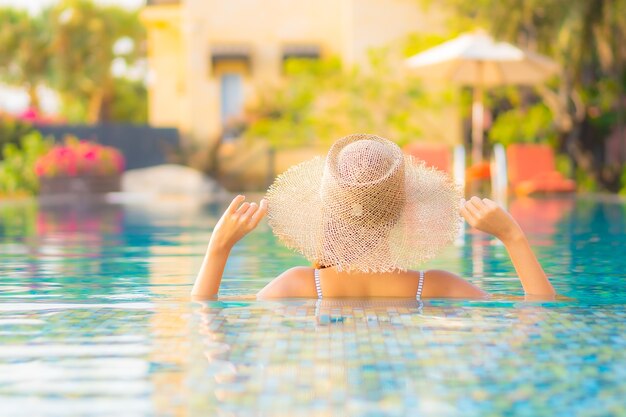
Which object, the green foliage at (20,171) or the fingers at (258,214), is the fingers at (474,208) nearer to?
the fingers at (258,214)

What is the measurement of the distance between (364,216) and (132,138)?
2871 cm

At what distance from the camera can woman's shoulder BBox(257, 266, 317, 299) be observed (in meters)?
5.15

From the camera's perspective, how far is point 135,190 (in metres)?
26.4

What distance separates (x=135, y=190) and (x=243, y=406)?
23.4 metres

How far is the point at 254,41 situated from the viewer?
30359 mm

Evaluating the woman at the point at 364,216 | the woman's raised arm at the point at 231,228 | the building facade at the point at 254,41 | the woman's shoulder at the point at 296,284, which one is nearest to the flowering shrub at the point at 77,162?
the building facade at the point at 254,41

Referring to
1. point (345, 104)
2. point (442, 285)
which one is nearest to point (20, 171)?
point (345, 104)

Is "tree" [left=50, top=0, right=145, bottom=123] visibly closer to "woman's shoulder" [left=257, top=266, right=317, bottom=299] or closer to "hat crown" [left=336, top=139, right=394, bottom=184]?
"woman's shoulder" [left=257, top=266, right=317, bottom=299]

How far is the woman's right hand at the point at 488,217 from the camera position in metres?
4.71

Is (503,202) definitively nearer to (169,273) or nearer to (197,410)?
(169,273)

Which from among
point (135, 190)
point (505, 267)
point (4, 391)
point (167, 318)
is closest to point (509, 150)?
point (135, 190)

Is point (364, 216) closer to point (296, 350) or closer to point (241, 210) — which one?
point (241, 210)

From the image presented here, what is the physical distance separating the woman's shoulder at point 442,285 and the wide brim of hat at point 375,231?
0.28m

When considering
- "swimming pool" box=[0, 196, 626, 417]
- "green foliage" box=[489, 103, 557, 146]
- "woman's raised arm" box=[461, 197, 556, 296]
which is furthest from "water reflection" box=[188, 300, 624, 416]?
"green foliage" box=[489, 103, 557, 146]
